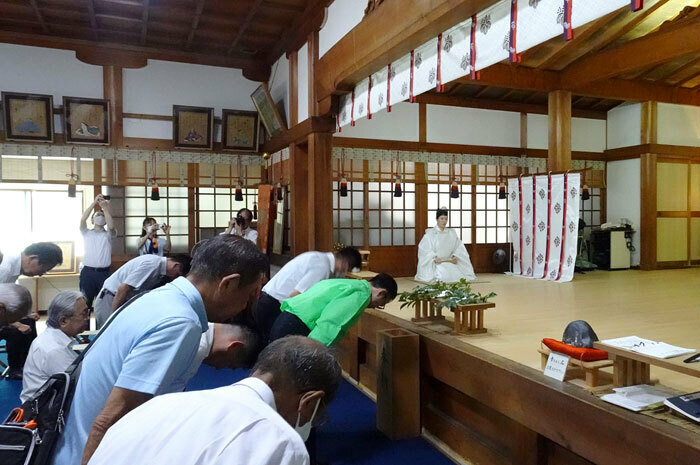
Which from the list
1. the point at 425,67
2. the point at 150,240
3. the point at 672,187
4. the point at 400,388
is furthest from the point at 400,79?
the point at 672,187

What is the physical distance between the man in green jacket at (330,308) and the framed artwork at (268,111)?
404 cm

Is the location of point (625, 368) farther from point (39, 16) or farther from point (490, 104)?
point (490, 104)

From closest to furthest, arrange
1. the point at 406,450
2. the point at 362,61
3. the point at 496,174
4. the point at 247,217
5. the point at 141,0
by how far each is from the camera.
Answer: the point at 406,450
the point at 362,61
the point at 141,0
the point at 247,217
the point at 496,174

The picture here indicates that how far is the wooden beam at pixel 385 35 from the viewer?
3.16 metres

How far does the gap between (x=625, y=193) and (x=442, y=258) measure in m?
4.33

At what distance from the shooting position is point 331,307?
106 inches

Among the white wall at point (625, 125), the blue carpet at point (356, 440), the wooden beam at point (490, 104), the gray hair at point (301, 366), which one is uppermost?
the wooden beam at point (490, 104)

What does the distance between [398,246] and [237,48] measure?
12.9 ft

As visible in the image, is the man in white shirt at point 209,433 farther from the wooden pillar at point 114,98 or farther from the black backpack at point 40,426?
the wooden pillar at point 114,98

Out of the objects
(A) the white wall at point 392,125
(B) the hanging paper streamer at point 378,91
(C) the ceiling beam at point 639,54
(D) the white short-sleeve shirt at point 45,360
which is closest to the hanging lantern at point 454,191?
(A) the white wall at point 392,125

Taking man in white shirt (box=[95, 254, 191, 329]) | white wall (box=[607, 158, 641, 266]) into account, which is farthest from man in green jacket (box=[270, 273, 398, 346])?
white wall (box=[607, 158, 641, 266])

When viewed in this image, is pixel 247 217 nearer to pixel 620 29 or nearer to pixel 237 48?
pixel 237 48

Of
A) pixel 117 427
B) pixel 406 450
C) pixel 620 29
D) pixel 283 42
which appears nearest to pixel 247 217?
pixel 283 42

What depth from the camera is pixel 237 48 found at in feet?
23.5
